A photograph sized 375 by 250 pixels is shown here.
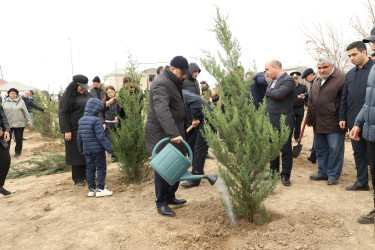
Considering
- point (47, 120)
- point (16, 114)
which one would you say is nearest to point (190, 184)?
point (16, 114)

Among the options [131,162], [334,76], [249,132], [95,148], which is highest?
[334,76]

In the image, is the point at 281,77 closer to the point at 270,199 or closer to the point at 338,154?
the point at 338,154

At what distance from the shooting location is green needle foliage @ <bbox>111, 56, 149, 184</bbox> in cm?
509

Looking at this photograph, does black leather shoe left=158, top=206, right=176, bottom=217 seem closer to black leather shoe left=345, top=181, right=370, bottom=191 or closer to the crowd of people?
the crowd of people

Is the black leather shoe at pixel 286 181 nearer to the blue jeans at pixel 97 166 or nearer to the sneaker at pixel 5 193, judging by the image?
the blue jeans at pixel 97 166

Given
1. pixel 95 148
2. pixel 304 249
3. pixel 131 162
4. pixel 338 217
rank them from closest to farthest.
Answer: pixel 304 249
pixel 338 217
pixel 95 148
pixel 131 162

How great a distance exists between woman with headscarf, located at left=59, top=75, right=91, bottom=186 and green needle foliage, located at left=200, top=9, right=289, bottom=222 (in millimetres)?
2860

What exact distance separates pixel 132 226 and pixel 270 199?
1.89 metres

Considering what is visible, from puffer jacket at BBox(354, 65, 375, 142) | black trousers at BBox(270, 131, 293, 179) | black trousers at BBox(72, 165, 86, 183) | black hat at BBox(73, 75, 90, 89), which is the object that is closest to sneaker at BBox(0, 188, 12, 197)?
black trousers at BBox(72, 165, 86, 183)

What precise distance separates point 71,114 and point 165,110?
2504mm

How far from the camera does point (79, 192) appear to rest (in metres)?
4.89

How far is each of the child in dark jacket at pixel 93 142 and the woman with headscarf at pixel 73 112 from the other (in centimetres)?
61

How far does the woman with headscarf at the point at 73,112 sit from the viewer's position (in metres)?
5.03

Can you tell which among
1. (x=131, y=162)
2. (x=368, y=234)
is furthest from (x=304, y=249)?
(x=131, y=162)
